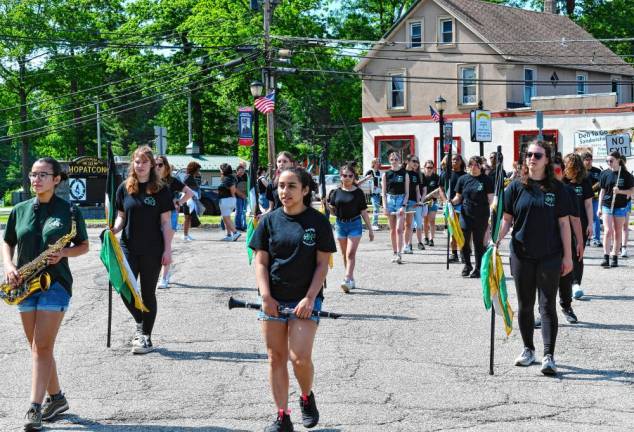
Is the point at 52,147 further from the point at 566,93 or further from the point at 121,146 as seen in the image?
the point at 566,93

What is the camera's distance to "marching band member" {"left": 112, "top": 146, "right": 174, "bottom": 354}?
26.9 feet

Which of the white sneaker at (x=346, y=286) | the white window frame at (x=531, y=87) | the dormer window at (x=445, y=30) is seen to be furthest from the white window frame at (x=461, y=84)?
the white sneaker at (x=346, y=286)

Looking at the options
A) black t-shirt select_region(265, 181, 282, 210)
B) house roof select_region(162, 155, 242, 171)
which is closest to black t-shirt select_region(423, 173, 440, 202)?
black t-shirt select_region(265, 181, 282, 210)

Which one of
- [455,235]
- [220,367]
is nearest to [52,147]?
[455,235]

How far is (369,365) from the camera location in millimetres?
7582

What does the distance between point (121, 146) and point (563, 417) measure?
76.7 m

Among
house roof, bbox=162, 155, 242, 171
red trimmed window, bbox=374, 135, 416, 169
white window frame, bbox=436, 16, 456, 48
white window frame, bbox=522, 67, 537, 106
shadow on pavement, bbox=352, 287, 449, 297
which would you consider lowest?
shadow on pavement, bbox=352, 287, 449, 297

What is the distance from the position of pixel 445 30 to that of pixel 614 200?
33.4 m

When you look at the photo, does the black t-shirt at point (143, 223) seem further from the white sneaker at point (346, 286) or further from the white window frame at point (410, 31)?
the white window frame at point (410, 31)

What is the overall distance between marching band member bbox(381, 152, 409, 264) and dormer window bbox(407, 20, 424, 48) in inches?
1264

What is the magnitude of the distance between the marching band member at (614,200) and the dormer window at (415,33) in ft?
109

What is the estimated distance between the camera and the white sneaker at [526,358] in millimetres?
7461

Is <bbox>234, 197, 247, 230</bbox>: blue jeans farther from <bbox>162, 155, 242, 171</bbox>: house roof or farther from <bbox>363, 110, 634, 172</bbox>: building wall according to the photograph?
<bbox>162, 155, 242, 171</bbox>: house roof

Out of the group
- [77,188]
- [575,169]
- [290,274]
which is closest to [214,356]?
[290,274]
